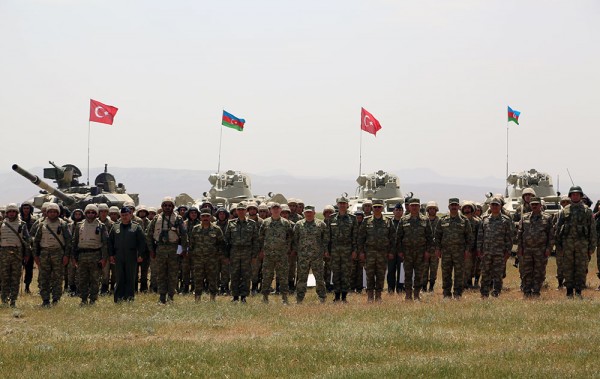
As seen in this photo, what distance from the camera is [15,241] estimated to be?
1788 centimetres

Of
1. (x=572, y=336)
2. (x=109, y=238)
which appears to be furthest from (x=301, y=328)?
(x=109, y=238)

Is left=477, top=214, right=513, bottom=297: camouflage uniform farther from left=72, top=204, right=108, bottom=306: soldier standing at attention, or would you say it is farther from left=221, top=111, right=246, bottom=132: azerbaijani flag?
left=221, top=111, right=246, bottom=132: azerbaijani flag

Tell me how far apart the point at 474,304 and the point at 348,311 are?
7.54 feet

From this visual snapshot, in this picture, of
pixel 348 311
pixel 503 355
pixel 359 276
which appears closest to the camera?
pixel 503 355

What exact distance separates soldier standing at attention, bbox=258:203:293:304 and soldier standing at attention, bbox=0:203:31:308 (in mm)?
4812

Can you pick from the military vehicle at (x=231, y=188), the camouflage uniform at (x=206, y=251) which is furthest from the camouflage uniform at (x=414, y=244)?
the military vehicle at (x=231, y=188)

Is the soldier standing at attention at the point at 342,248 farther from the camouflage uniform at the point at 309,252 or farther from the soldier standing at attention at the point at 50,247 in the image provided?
the soldier standing at attention at the point at 50,247

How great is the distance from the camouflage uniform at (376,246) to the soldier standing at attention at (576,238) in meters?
3.34

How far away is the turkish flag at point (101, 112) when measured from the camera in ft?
110

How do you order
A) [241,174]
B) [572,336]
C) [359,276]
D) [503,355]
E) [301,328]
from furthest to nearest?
[241,174] → [359,276] → [301,328] → [572,336] → [503,355]

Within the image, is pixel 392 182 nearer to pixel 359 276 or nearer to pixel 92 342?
pixel 359 276

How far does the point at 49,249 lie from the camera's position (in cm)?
1769

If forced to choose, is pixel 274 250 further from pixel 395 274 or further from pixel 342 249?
pixel 395 274

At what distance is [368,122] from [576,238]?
63.1 ft
